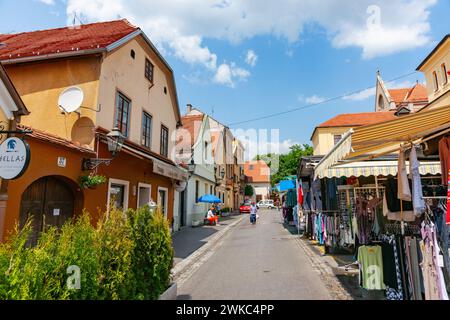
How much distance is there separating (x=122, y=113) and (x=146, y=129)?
80.5 inches

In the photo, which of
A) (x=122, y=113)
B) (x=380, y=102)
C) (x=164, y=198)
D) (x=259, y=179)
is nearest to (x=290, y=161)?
(x=380, y=102)

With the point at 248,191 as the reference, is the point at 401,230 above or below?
below

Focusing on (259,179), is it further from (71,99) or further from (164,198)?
(71,99)

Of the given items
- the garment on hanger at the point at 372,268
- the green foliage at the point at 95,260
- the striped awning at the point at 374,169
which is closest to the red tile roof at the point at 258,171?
the striped awning at the point at 374,169

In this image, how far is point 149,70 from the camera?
1298cm

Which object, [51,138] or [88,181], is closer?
[51,138]

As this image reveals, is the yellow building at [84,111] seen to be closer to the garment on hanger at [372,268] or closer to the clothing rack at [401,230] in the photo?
the garment on hanger at [372,268]

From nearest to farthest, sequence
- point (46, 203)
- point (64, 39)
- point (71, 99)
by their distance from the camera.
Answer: point (46, 203) → point (71, 99) → point (64, 39)

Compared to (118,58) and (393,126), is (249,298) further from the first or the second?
(118,58)

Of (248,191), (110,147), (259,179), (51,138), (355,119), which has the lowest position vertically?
(51,138)

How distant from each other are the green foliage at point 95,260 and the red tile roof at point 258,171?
61.1 metres

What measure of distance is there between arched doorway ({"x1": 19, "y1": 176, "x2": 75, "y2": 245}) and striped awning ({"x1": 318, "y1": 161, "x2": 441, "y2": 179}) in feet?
22.3

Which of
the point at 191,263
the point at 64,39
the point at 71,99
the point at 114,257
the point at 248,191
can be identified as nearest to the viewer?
the point at 114,257
